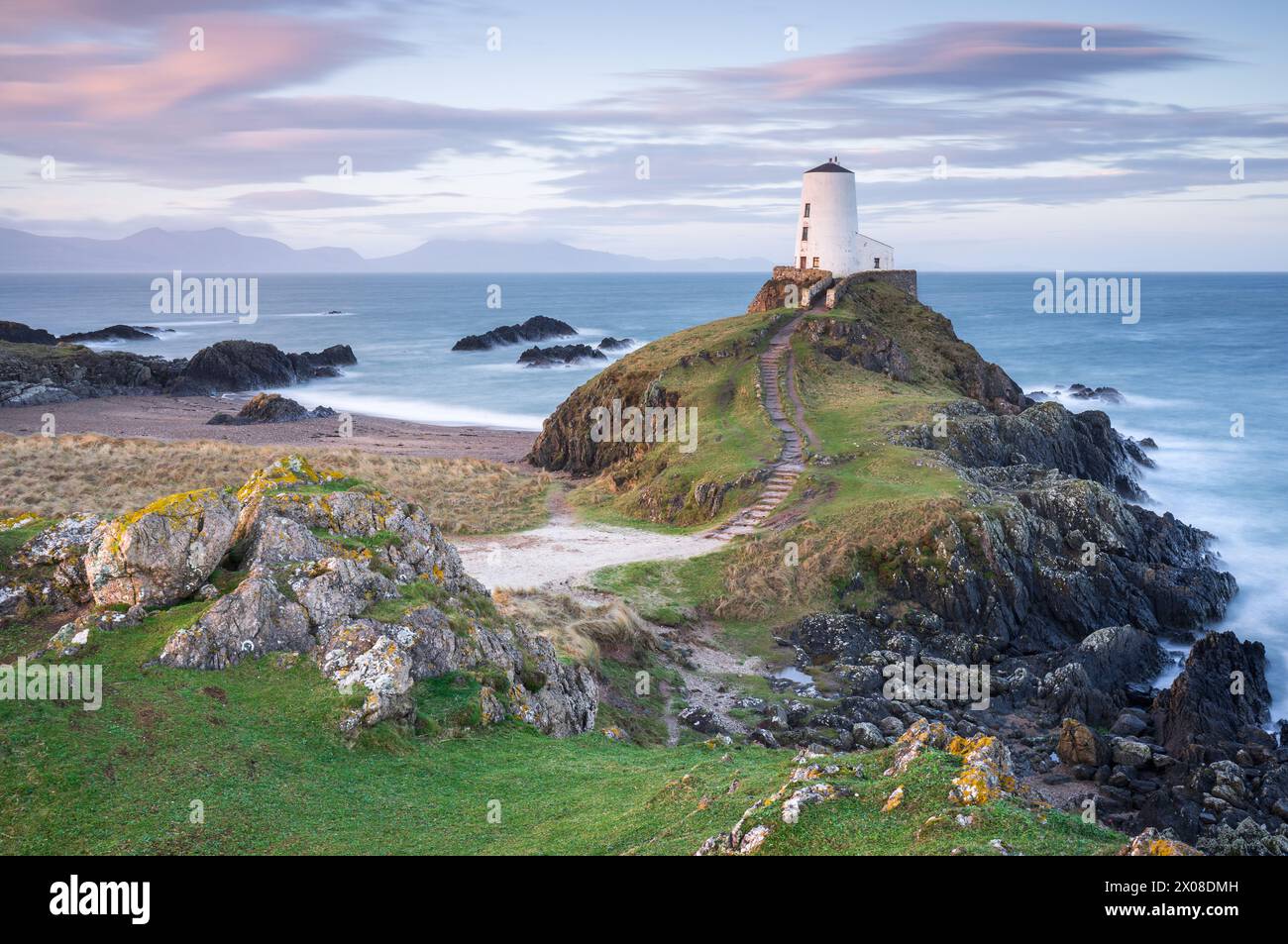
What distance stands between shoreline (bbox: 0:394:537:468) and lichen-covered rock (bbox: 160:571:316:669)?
36218mm

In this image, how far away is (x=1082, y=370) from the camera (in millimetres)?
89625

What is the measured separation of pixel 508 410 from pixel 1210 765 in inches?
2362

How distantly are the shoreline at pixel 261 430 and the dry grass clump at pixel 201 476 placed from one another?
6.04m

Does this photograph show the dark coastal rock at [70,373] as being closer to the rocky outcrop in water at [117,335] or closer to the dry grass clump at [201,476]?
the dry grass clump at [201,476]

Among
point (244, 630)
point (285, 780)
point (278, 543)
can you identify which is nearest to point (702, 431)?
point (278, 543)

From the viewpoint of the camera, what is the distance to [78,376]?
75.8 m

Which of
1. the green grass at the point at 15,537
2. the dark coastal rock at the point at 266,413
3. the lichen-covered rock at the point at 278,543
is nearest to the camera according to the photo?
the green grass at the point at 15,537

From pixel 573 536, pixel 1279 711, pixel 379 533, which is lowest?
pixel 1279 711

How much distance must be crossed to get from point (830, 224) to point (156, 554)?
5134 cm

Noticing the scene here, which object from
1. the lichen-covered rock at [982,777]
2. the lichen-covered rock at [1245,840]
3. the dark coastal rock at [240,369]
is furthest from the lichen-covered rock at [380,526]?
the dark coastal rock at [240,369]

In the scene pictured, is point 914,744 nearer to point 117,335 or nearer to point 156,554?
point 156,554

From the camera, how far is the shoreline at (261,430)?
58000 mm
